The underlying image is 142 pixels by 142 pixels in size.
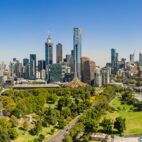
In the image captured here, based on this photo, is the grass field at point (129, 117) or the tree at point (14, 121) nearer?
the tree at point (14, 121)

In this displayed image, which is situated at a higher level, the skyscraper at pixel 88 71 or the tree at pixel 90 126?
the skyscraper at pixel 88 71

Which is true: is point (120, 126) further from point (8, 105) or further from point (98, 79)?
point (98, 79)

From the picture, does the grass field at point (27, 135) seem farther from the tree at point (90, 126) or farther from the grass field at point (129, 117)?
the grass field at point (129, 117)

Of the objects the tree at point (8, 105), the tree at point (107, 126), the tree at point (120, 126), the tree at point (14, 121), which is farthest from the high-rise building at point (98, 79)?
the tree at point (14, 121)

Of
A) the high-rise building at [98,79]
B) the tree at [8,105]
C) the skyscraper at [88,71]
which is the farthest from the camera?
the skyscraper at [88,71]

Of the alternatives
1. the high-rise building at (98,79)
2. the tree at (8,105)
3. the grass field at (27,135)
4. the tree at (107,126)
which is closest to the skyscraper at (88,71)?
the high-rise building at (98,79)

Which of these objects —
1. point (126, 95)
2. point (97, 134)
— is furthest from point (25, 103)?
point (126, 95)

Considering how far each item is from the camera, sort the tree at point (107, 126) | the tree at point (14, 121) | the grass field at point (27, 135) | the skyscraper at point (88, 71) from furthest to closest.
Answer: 1. the skyscraper at point (88, 71)
2. the tree at point (107, 126)
3. the tree at point (14, 121)
4. the grass field at point (27, 135)

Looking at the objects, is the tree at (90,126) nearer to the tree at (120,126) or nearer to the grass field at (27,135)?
the tree at (120,126)

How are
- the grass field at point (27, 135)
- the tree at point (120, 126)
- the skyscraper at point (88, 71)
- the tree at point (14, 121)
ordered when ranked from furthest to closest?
the skyscraper at point (88, 71) < the tree at point (120, 126) < the tree at point (14, 121) < the grass field at point (27, 135)

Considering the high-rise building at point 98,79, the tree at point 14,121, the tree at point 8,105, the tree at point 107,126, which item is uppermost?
the high-rise building at point 98,79
